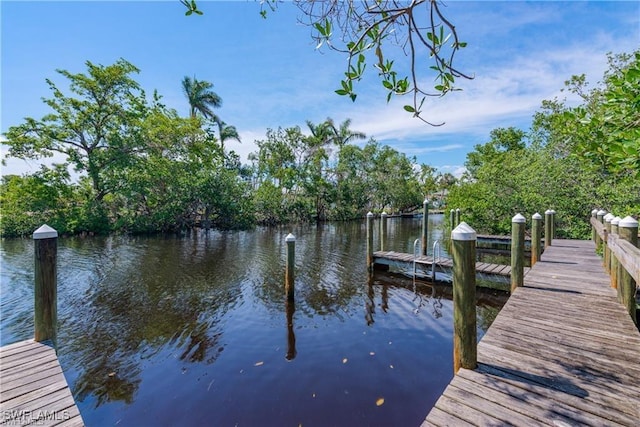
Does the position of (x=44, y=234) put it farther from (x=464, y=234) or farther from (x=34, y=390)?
(x=464, y=234)

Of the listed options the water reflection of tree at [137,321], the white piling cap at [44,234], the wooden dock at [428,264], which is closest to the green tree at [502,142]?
the wooden dock at [428,264]

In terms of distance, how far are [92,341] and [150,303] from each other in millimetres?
1949

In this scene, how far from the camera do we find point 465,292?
286 centimetres

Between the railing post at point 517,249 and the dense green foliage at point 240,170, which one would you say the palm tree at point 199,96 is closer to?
the dense green foliage at point 240,170

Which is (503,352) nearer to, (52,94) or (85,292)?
(85,292)

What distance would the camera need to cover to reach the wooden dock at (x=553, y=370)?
2.21 metres

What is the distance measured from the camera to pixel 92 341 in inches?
217

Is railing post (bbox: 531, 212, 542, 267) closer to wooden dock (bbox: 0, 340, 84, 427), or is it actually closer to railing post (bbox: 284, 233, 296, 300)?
railing post (bbox: 284, 233, 296, 300)

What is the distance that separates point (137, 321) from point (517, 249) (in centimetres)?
783

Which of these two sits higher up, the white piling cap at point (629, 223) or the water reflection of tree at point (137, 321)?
the white piling cap at point (629, 223)

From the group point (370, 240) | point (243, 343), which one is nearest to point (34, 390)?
point (243, 343)

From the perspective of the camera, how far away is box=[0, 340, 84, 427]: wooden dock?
7.38 ft

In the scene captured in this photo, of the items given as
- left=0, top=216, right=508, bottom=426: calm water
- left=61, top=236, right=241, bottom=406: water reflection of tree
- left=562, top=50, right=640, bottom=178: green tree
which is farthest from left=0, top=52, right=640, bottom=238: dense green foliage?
left=61, top=236, right=241, bottom=406: water reflection of tree

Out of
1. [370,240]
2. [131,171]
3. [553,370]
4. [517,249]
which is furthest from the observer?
[131,171]
